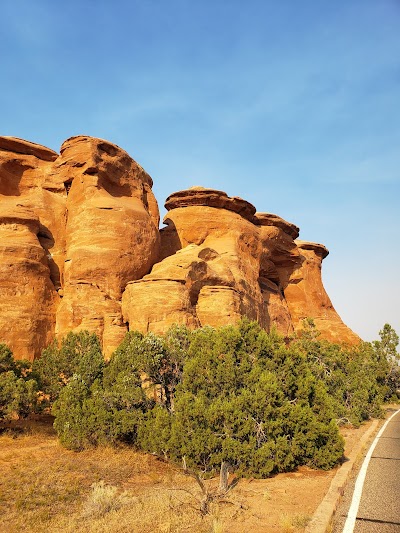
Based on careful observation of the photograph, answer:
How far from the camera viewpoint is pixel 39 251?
30.2 metres

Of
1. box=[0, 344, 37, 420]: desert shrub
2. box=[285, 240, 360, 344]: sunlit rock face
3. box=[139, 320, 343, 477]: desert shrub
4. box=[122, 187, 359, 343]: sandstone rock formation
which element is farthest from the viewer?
box=[285, 240, 360, 344]: sunlit rock face

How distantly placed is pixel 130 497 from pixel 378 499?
6014 millimetres

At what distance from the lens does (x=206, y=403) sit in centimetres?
1415

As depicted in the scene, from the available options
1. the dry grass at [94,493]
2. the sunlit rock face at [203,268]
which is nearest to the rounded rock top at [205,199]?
the sunlit rock face at [203,268]

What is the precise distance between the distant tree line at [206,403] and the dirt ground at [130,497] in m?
0.75

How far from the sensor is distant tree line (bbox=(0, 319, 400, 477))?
43.0 ft

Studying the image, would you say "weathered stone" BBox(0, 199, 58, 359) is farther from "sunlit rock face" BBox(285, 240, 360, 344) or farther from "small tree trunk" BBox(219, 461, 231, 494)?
"sunlit rock face" BBox(285, 240, 360, 344)

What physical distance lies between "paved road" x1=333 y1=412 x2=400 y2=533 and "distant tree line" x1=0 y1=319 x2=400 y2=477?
1615 millimetres

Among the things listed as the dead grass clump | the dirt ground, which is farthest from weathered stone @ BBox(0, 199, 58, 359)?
the dead grass clump

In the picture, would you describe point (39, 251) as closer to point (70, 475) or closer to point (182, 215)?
point (182, 215)

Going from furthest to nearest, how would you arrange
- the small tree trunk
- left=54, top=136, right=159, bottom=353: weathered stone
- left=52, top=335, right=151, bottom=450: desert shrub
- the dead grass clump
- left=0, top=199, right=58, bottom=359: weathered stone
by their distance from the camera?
left=54, top=136, right=159, bottom=353: weathered stone → left=0, top=199, right=58, bottom=359: weathered stone → left=52, top=335, right=151, bottom=450: desert shrub → the small tree trunk → the dead grass clump

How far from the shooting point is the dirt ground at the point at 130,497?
8.55 m

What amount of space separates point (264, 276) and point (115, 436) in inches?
1440

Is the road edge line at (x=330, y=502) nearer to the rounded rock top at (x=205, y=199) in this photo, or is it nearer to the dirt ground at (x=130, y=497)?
the dirt ground at (x=130, y=497)
